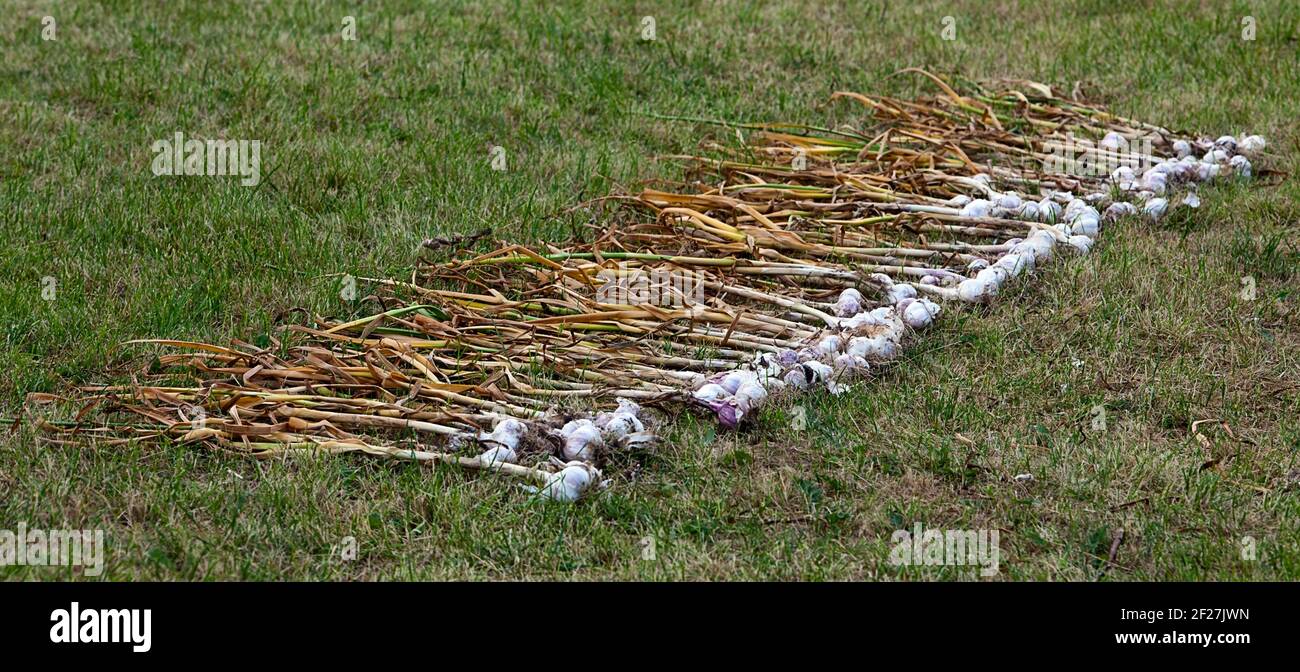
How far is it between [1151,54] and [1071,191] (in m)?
2.55

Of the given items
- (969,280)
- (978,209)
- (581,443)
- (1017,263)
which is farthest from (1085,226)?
(581,443)

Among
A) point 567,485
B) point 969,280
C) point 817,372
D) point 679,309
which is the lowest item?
point 567,485

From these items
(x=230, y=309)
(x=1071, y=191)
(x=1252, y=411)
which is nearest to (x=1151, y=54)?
(x=1071, y=191)

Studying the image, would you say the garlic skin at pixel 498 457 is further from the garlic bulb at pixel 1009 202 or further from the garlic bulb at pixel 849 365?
the garlic bulb at pixel 1009 202

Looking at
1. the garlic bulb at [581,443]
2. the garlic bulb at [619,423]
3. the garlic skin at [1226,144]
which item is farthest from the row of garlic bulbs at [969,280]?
the garlic bulb at [581,443]

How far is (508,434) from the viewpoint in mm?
4133

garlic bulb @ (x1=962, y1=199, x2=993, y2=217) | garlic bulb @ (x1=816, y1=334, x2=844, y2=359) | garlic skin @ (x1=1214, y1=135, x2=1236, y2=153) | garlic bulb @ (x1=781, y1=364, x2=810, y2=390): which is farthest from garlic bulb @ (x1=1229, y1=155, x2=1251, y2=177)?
garlic bulb @ (x1=781, y1=364, x2=810, y2=390)

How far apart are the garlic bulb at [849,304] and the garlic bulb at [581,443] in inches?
50.7

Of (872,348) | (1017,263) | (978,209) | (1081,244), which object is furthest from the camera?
(978,209)

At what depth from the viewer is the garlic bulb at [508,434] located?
13.5 feet

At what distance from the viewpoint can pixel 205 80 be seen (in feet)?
25.6

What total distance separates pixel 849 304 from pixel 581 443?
4.52 feet

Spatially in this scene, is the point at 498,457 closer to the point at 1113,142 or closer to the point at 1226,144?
the point at 1113,142
